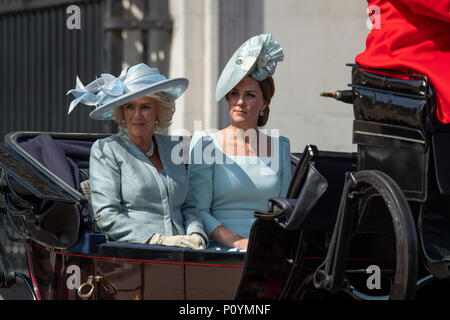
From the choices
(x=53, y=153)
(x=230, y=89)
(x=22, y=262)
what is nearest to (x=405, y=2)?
(x=230, y=89)

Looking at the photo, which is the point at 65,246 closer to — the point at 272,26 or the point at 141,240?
the point at 141,240

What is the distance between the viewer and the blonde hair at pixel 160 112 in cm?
382

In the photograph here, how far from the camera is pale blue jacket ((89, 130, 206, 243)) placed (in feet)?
11.7

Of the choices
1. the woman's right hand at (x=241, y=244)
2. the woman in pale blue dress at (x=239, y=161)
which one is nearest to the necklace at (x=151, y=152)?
the woman in pale blue dress at (x=239, y=161)

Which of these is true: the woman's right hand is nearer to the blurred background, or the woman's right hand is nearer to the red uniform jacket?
the red uniform jacket

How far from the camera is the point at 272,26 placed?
7.23 m

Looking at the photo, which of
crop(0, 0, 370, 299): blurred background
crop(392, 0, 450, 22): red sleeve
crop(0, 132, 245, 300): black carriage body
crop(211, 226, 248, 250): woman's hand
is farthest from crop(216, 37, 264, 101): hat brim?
crop(0, 0, 370, 299): blurred background

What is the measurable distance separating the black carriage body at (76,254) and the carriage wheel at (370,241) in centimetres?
44

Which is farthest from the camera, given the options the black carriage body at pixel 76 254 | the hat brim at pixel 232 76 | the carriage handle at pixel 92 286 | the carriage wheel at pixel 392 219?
the hat brim at pixel 232 76

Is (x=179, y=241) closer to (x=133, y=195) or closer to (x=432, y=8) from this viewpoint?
(x=133, y=195)

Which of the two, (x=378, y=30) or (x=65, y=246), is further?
(x=65, y=246)

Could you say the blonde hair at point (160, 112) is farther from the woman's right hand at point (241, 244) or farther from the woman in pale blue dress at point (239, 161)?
the woman's right hand at point (241, 244)

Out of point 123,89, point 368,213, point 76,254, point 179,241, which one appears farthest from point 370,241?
Answer: point 123,89
